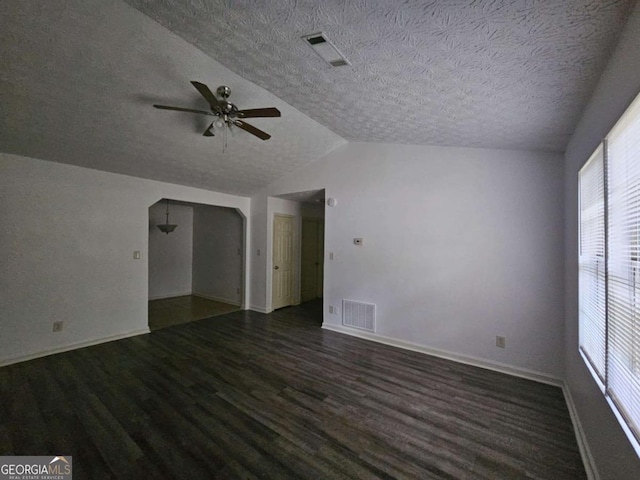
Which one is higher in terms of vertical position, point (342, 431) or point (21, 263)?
point (21, 263)

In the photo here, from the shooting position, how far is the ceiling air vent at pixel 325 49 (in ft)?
5.49

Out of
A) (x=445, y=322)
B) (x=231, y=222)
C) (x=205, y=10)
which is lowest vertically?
(x=445, y=322)

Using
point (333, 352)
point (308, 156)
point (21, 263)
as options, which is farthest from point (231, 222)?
point (333, 352)

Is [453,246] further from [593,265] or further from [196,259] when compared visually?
[196,259]

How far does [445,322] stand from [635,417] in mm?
2304

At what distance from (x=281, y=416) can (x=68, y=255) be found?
352cm

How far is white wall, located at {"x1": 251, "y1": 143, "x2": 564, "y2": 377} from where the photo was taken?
284 centimetres

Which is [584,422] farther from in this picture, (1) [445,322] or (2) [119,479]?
(2) [119,479]

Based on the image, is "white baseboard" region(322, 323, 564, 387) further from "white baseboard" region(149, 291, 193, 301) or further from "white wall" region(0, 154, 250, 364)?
"white baseboard" region(149, 291, 193, 301)

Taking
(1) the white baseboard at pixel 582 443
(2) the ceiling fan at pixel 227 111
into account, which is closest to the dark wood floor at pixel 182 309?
(2) the ceiling fan at pixel 227 111

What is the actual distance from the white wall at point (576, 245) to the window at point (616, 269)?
0.10 meters

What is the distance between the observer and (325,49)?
1778mm

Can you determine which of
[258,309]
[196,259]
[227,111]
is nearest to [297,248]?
[258,309]

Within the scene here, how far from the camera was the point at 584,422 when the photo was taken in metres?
1.88
